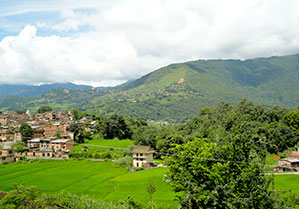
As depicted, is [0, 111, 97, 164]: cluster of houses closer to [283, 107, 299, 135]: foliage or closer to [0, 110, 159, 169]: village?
[0, 110, 159, 169]: village

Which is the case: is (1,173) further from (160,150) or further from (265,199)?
(265,199)

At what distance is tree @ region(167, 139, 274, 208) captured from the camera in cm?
1262

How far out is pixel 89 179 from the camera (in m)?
40.5

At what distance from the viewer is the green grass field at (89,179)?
3175cm

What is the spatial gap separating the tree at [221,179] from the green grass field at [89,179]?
12.3m

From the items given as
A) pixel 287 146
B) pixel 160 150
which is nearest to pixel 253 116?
pixel 287 146

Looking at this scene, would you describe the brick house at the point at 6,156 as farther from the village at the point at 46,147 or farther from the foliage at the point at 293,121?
the foliage at the point at 293,121

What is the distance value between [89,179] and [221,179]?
3206cm

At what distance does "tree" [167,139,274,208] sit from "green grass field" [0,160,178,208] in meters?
12.3

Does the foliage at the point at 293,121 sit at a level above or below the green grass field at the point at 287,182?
above

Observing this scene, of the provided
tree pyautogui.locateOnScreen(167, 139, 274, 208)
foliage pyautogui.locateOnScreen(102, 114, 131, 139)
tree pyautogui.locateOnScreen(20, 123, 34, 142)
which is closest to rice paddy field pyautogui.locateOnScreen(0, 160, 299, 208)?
tree pyautogui.locateOnScreen(167, 139, 274, 208)

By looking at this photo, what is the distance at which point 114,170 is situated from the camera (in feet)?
153

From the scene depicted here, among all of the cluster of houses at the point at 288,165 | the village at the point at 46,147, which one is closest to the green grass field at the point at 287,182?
the cluster of houses at the point at 288,165

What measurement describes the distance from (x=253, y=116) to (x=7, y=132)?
74.5 meters
